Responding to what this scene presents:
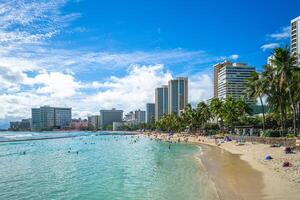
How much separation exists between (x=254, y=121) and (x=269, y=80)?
139 ft

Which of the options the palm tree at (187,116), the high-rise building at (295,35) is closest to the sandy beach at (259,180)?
the palm tree at (187,116)

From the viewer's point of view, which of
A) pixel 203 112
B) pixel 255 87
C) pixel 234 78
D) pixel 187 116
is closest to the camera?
pixel 255 87

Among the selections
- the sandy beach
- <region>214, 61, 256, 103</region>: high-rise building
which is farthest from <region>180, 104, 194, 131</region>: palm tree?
the sandy beach

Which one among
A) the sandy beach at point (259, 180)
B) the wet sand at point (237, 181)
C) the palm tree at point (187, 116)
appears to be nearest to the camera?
the sandy beach at point (259, 180)

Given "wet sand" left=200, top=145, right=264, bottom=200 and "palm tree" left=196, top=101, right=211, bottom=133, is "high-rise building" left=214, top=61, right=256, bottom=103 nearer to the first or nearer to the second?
"palm tree" left=196, top=101, right=211, bottom=133

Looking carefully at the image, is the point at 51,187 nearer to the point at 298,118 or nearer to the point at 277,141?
the point at 277,141

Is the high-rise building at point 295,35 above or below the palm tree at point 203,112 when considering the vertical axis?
above

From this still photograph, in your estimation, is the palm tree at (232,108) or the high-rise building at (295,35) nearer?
the palm tree at (232,108)

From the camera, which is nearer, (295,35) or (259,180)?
(259,180)

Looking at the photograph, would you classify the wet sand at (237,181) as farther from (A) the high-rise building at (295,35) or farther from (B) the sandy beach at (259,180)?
(A) the high-rise building at (295,35)

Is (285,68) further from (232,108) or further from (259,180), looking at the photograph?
(232,108)

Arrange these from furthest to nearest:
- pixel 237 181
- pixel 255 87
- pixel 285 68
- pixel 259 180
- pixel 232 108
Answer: pixel 232 108 < pixel 255 87 < pixel 285 68 < pixel 237 181 < pixel 259 180

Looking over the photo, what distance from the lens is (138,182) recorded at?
82.6 ft

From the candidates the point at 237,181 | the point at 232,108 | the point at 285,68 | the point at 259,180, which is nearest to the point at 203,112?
the point at 232,108
